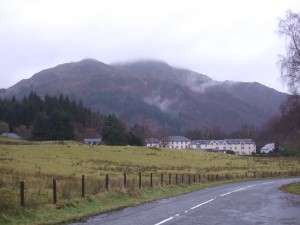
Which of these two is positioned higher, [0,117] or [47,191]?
[0,117]

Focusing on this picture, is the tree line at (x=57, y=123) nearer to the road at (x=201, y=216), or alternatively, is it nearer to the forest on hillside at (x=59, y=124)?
the forest on hillside at (x=59, y=124)

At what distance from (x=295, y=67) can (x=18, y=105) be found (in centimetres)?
12656

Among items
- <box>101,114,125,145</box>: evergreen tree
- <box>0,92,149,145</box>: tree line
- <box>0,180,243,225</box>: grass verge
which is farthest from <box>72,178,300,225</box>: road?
<box>101,114,125,145</box>: evergreen tree

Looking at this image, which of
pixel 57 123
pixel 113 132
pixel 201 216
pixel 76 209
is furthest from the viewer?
pixel 113 132

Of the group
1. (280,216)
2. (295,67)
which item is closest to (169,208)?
(280,216)

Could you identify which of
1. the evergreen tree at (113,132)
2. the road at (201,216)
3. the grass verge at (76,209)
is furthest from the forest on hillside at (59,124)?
the road at (201,216)

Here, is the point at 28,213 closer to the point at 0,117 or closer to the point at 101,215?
the point at 101,215

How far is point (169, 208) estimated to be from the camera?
20.4m

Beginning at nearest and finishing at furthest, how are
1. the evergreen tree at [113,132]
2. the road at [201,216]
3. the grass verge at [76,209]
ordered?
the grass verge at [76,209] < the road at [201,216] < the evergreen tree at [113,132]

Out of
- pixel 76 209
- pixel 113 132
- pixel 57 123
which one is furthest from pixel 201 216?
pixel 113 132

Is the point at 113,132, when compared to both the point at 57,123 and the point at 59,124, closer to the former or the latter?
the point at 59,124

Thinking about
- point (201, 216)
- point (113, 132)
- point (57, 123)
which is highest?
point (57, 123)

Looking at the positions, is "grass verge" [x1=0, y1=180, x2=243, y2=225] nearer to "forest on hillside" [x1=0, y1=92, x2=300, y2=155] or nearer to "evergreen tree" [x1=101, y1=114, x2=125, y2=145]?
"forest on hillside" [x1=0, y1=92, x2=300, y2=155]

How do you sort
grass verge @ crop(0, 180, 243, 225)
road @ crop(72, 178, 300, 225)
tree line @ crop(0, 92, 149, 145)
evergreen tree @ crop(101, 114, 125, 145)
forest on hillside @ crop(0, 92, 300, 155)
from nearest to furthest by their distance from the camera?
grass verge @ crop(0, 180, 243, 225), road @ crop(72, 178, 300, 225), forest on hillside @ crop(0, 92, 300, 155), tree line @ crop(0, 92, 149, 145), evergreen tree @ crop(101, 114, 125, 145)
